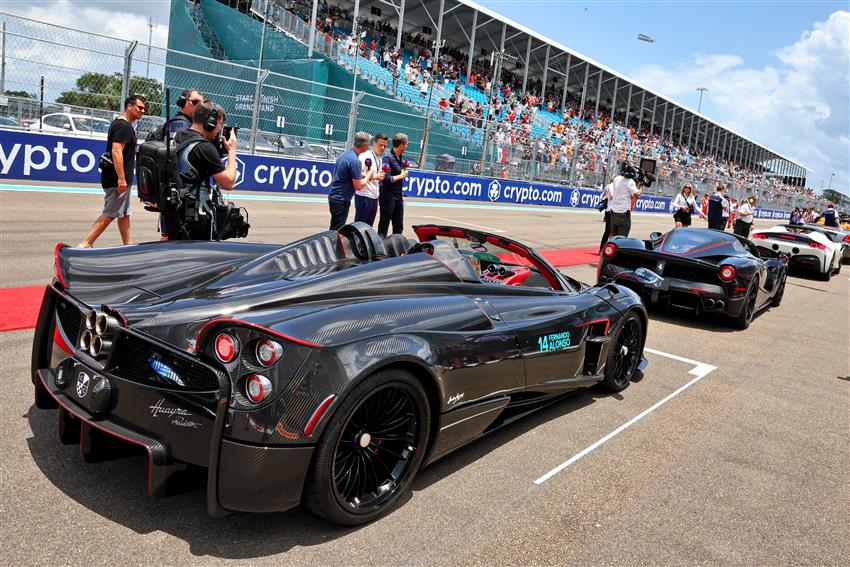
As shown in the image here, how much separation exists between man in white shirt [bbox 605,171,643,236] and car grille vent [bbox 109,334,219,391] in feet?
28.9

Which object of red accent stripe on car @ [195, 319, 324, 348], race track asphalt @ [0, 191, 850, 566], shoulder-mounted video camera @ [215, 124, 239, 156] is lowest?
race track asphalt @ [0, 191, 850, 566]

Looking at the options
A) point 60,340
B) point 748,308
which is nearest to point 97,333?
point 60,340

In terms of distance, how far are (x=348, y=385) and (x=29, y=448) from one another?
1.62 metres

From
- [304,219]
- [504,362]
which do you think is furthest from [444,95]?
[504,362]

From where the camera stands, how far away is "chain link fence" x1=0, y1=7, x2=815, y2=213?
38.6 ft

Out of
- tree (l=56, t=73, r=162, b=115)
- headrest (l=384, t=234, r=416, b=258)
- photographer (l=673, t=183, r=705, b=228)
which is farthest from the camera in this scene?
photographer (l=673, t=183, r=705, b=228)

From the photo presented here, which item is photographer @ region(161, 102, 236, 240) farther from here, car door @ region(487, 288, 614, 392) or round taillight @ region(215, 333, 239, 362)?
round taillight @ region(215, 333, 239, 362)

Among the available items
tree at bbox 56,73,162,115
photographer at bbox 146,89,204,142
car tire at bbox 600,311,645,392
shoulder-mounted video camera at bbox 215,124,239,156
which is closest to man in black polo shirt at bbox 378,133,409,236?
photographer at bbox 146,89,204,142

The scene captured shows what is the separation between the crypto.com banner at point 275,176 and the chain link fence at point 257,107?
0.30 m

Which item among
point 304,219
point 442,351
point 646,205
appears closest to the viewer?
point 442,351

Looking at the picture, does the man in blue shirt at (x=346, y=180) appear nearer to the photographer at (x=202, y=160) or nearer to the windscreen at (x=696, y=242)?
the photographer at (x=202, y=160)

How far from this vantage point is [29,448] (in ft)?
9.78

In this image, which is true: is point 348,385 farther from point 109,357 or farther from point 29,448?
point 29,448

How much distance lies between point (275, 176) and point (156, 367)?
1451cm
